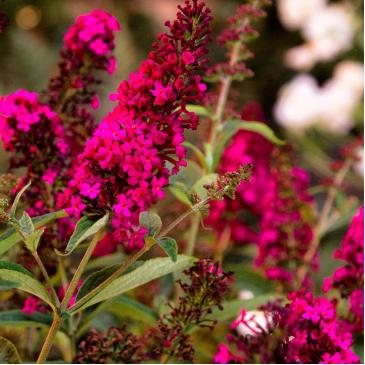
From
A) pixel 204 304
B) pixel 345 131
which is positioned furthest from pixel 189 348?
pixel 345 131

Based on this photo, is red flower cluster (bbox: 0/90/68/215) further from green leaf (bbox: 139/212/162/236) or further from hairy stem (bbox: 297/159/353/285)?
hairy stem (bbox: 297/159/353/285)

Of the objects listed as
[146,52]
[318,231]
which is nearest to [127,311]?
[318,231]

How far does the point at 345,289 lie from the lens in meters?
0.72

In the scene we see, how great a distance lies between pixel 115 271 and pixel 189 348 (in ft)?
0.39

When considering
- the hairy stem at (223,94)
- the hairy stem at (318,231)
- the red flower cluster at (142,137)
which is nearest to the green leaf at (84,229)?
the red flower cluster at (142,137)

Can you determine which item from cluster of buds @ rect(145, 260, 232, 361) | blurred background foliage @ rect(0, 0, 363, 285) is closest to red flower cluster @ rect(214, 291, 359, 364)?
cluster of buds @ rect(145, 260, 232, 361)

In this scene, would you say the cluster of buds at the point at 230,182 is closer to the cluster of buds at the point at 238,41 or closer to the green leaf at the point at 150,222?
the green leaf at the point at 150,222

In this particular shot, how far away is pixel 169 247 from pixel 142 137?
0.26ft

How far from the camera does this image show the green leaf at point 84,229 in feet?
1.64

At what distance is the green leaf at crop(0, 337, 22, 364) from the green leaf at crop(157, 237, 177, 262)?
16cm

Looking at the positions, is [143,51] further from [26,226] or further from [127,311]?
[26,226]

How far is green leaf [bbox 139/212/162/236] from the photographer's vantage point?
21.4 inches

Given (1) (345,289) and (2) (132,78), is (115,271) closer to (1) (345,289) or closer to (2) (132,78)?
(2) (132,78)

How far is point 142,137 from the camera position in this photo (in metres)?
0.51
